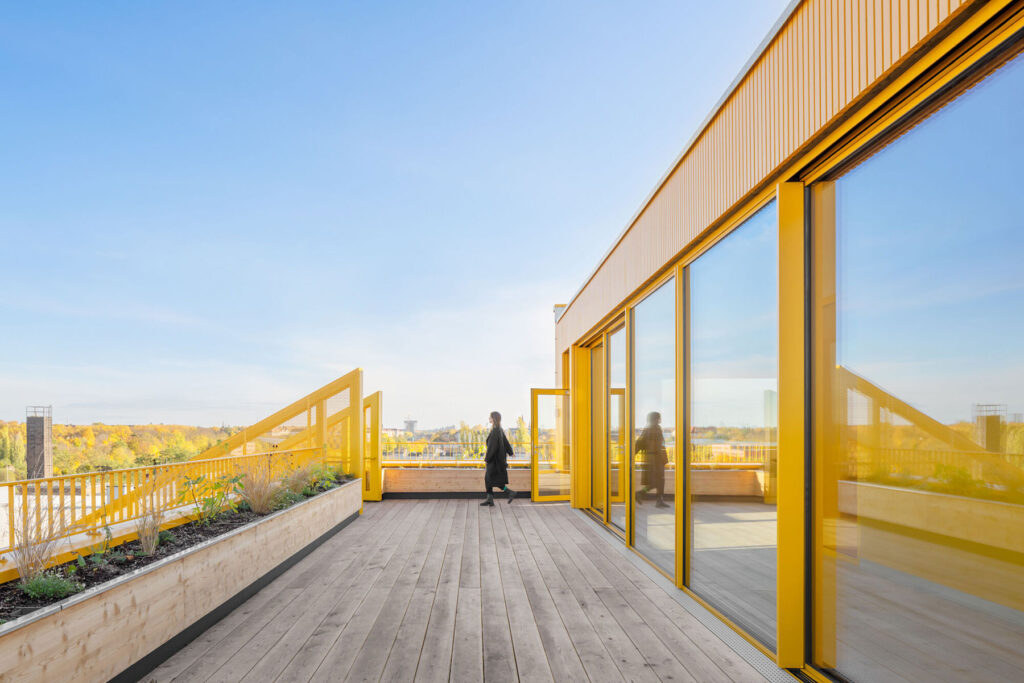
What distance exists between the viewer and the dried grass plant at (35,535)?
270 cm

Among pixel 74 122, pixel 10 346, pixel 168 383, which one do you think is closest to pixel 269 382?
pixel 168 383

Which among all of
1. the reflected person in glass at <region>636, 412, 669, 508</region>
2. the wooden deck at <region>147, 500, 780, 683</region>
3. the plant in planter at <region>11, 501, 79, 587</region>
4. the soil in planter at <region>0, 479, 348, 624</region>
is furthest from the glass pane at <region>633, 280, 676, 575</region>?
the plant in planter at <region>11, 501, 79, 587</region>

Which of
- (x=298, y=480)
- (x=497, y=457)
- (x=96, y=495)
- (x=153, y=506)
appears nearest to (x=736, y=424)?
(x=153, y=506)

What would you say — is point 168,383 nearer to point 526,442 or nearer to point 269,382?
point 269,382

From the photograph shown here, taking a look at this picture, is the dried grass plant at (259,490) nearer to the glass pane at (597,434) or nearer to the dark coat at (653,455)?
the dark coat at (653,455)

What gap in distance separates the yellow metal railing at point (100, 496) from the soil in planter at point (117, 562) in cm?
16

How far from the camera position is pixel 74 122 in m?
24.6

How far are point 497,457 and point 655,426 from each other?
186 inches

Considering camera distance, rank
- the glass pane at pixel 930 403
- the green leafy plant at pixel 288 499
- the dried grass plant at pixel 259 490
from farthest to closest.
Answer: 1. the green leafy plant at pixel 288 499
2. the dried grass plant at pixel 259 490
3. the glass pane at pixel 930 403

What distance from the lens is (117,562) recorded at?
3.28 metres

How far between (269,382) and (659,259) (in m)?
47.9

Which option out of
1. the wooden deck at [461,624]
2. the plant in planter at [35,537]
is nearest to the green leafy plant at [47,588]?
the plant in planter at [35,537]

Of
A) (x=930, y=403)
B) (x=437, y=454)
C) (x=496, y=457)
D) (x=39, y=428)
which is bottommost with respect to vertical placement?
(x=437, y=454)

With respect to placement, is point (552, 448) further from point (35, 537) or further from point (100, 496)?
point (35, 537)
